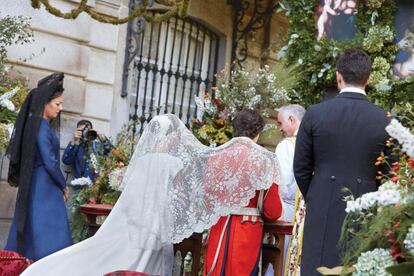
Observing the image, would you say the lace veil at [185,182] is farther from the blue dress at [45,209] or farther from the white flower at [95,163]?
the white flower at [95,163]

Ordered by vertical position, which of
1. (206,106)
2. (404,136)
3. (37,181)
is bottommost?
(37,181)

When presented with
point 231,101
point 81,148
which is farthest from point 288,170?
point 81,148

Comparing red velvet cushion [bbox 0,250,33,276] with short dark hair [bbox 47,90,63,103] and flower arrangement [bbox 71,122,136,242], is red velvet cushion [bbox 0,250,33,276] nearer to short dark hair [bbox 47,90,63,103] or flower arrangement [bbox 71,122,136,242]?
flower arrangement [bbox 71,122,136,242]

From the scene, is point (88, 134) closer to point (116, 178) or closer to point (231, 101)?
point (231, 101)

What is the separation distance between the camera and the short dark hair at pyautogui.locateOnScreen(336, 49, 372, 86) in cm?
526

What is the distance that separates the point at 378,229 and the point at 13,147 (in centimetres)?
488

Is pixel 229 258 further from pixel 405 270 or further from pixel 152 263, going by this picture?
pixel 405 270

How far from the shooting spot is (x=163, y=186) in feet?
20.2

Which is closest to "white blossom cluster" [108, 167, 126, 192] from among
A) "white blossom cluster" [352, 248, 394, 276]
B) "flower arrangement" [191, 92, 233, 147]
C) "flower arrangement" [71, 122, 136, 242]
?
"flower arrangement" [71, 122, 136, 242]

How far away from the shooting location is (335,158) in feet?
A: 17.2

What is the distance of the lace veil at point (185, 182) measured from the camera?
6164 mm

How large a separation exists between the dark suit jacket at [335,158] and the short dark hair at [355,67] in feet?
0.29

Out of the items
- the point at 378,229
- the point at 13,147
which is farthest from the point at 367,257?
the point at 13,147

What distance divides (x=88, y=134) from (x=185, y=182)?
13.8 feet
